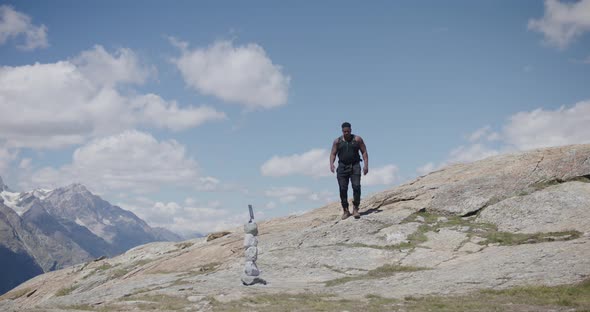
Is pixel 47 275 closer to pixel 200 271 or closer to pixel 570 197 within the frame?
pixel 200 271

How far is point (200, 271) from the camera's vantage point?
20000mm

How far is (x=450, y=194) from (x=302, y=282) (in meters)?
10.2

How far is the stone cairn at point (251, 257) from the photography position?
51.1 feet

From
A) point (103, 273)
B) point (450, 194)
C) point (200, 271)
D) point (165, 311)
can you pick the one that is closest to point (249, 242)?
point (200, 271)

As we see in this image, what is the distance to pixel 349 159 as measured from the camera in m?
21.9

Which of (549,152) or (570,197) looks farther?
(549,152)

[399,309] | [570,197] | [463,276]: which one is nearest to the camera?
[399,309]

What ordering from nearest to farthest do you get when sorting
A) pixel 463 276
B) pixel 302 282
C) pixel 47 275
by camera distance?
pixel 463 276
pixel 302 282
pixel 47 275

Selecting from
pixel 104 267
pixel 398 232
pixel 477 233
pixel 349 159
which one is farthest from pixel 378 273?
pixel 104 267

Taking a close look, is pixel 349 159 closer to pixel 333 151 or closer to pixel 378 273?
pixel 333 151

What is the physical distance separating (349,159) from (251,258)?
25.6ft

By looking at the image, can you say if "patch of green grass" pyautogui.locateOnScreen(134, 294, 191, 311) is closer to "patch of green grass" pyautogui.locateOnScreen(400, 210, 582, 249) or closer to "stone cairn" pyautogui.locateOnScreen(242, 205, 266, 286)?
"stone cairn" pyautogui.locateOnScreen(242, 205, 266, 286)

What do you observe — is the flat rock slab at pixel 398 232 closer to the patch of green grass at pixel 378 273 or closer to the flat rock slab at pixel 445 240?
the flat rock slab at pixel 445 240

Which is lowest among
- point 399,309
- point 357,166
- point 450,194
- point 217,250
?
point 399,309
